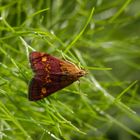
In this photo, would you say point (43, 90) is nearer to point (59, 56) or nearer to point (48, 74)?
point (48, 74)

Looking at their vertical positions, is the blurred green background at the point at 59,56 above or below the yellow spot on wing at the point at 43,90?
above

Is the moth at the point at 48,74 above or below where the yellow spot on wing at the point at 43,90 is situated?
above

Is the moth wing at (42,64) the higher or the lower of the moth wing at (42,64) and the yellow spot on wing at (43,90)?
the higher

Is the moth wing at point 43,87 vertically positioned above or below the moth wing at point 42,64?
below

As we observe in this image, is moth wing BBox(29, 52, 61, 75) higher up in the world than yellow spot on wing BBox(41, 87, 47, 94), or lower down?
higher up

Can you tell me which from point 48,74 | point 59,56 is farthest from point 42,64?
point 59,56

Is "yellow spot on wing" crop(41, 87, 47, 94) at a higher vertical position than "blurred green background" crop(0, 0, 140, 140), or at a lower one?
lower

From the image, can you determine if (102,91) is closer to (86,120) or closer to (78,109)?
(78,109)

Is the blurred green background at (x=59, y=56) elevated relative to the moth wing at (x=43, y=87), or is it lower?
elevated

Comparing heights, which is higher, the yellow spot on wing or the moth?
the moth
